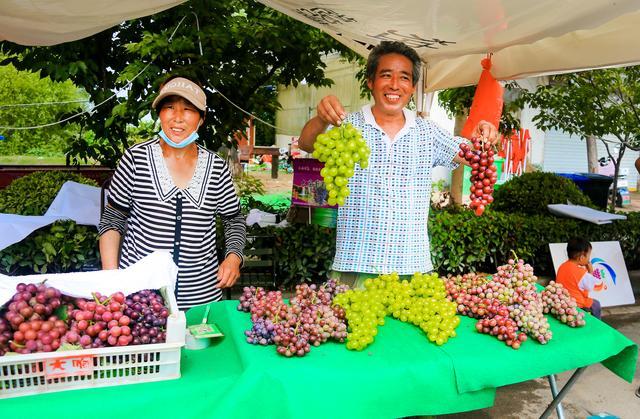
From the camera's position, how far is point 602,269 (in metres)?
5.70

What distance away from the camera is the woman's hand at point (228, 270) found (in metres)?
2.58

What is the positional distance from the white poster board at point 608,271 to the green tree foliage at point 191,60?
329cm

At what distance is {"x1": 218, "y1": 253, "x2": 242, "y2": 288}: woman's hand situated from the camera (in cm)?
258

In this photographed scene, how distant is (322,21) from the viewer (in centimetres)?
358

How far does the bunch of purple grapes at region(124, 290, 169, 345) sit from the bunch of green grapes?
0.83 meters

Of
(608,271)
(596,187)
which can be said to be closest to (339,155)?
(608,271)

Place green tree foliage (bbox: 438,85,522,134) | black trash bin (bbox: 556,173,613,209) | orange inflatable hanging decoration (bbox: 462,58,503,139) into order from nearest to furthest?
orange inflatable hanging decoration (bbox: 462,58,503,139)
green tree foliage (bbox: 438,85,522,134)
black trash bin (bbox: 556,173,613,209)

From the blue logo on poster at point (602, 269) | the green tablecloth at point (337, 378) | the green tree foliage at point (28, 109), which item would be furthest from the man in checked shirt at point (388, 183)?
the green tree foliage at point (28, 109)

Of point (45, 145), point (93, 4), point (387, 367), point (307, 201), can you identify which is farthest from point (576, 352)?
point (45, 145)

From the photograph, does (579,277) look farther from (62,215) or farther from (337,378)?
(62,215)

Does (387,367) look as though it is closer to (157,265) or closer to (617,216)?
(157,265)

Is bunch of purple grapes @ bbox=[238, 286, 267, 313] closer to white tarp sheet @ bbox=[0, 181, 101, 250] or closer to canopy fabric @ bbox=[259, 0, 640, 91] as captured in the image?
canopy fabric @ bbox=[259, 0, 640, 91]

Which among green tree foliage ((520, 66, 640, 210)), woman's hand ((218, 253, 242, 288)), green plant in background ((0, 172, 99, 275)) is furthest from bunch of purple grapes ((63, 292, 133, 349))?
green tree foliage ((520, 66, 640, 210))

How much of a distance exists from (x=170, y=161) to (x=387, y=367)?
1407mm
